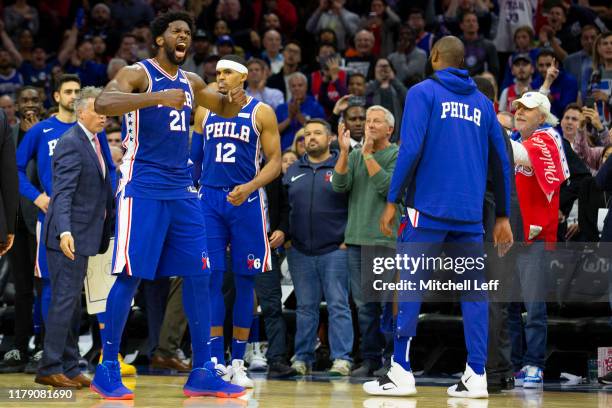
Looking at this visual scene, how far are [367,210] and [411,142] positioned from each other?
7.86 feet

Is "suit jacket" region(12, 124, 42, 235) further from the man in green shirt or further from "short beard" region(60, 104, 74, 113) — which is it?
the man in green shirt

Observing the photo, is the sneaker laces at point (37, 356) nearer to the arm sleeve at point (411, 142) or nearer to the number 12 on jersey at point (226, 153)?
the number 12 on jersey at point (226, 153)

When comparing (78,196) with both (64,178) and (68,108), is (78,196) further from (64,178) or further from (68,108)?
(68,108)

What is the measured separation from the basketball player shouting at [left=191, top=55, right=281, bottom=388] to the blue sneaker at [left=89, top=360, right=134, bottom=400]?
1355mm

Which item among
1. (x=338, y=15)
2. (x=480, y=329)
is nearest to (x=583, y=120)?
(x=480, y=329)

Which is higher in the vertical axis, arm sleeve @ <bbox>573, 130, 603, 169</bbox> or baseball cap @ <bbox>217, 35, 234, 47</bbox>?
baseball cap @ <bbox>217, 35, 234, 47</bbox>

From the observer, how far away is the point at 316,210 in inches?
366

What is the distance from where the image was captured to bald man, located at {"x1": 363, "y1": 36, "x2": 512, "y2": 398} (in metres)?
6.70

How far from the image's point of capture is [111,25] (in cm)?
1630

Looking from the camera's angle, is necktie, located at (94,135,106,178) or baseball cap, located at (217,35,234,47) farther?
baseball cap, located at (217,35,234,47)

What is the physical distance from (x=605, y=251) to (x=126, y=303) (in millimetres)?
3980

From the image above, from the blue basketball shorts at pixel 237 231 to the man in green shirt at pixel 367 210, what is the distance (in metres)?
1.44

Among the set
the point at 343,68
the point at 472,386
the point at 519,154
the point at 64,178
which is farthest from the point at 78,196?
the point at 343,68

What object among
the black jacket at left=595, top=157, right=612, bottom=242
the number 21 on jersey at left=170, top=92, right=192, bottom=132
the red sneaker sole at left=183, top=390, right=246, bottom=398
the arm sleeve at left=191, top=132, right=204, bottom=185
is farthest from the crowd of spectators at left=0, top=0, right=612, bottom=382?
the red sneaker sole at left=183, top=390, right=246, bottom=398
